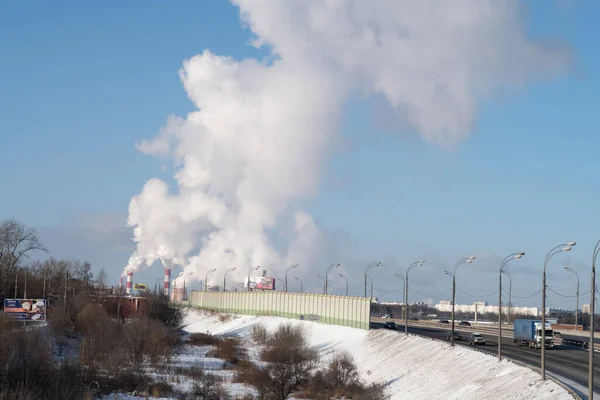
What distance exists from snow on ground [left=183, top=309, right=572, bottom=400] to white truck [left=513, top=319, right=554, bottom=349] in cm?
1246

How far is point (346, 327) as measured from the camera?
401ft

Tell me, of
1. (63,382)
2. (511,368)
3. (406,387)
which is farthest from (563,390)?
(63,382)

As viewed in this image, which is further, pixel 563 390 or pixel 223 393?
pixel 223 393

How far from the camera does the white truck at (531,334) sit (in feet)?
293

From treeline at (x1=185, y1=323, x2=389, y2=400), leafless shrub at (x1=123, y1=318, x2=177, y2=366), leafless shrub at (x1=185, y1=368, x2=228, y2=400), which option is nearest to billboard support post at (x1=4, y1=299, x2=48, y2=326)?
leafless shrub at (x1=123, y1=318, x2=177, y2=366)

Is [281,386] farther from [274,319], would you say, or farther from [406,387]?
[274,319]

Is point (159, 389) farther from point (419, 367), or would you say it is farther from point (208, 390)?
point (419, 367)

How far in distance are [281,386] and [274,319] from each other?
242 feet

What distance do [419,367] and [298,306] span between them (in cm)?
6601

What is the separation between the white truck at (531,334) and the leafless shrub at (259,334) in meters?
42.5

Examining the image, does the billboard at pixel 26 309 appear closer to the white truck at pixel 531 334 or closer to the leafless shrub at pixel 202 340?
the leafless shrub at pixel 202 340

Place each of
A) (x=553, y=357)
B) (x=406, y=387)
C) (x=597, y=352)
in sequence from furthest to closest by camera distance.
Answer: (x=597, y=352) → (x=553, y=357) → (x=406, y=387)

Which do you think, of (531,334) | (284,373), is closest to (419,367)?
(284,373)

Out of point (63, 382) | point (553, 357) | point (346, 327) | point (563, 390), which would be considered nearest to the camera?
point (563, 390)
